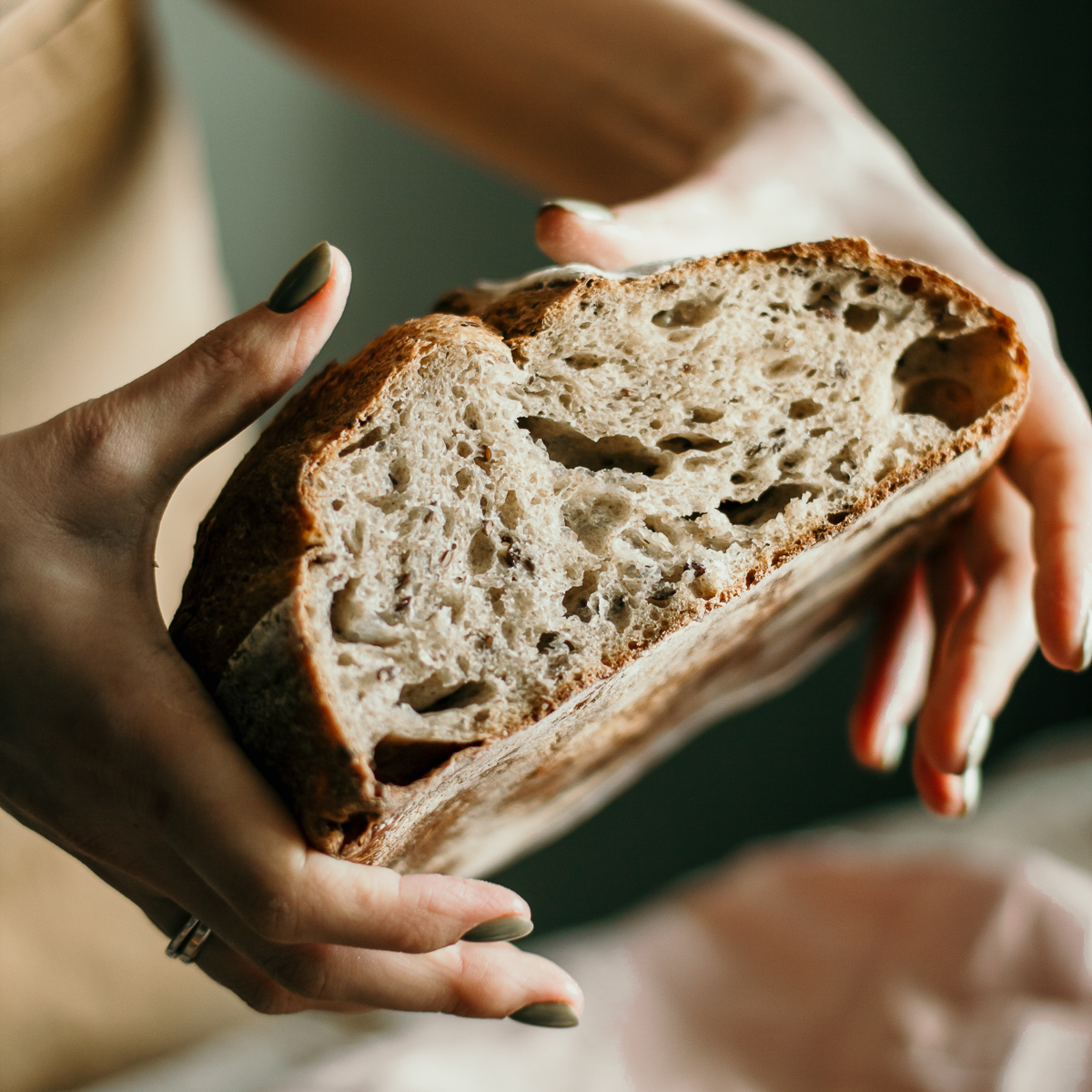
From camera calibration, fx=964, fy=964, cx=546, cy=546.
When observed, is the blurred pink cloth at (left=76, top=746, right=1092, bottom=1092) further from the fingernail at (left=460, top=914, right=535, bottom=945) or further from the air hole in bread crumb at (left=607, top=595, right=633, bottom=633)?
the air hole in bread crumb at (left=607, top=595, right=633, bottom=633)

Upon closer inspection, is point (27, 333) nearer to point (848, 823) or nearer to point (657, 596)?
point (657, 596)

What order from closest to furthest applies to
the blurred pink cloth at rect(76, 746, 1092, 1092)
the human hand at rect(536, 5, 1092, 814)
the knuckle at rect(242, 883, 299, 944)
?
1. the knuckle at rect(242, 883, 299, 944)
2. the human hand at rect(536, 5, 1092, 814)
3. the blurred pink cloth at rect(76, 746, 1092, 1092)

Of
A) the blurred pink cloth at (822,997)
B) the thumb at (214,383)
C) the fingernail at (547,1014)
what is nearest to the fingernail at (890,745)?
the blurred pink cloth at (822,997)

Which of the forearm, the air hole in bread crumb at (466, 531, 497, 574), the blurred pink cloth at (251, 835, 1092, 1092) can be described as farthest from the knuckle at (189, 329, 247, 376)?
the blurred pink cloth at (251, 835, 1092, 1092)

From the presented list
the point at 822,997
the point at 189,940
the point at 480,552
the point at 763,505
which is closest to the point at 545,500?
the point at 480,552

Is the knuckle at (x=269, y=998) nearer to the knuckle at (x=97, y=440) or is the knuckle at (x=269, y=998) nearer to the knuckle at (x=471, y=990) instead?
the knuckle at (x=471, y=990)
